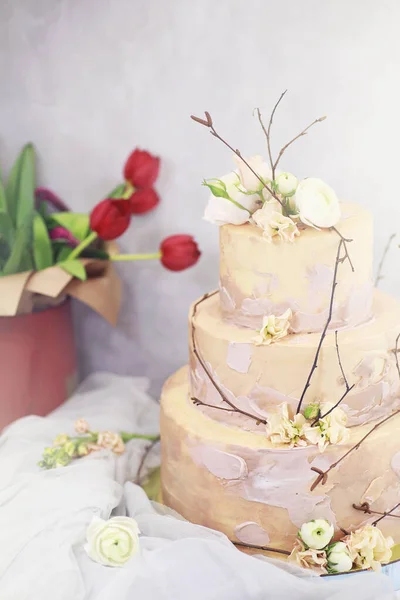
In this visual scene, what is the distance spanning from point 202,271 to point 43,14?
66 centimetres

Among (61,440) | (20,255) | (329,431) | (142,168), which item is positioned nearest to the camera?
(329,431)

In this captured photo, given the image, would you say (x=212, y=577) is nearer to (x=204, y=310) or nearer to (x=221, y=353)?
(x=221, y=353)

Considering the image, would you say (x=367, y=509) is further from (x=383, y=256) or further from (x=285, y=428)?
(x=383, y=256)

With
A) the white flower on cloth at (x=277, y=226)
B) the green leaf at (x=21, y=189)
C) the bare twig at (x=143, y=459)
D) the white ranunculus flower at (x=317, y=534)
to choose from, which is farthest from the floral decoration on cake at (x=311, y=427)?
the green leaf at (x=21, y=189)

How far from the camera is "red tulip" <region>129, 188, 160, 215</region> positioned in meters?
1.45

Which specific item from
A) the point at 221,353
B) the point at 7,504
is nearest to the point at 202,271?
the point at 221,353

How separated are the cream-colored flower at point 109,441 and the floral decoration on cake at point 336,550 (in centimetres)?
41

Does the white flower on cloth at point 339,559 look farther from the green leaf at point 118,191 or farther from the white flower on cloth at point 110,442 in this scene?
the green leaf at point 118,191

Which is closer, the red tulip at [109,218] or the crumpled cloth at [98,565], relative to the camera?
the crumpled cloth at [98,565]

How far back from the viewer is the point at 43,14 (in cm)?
148

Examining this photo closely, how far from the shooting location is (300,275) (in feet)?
3.18

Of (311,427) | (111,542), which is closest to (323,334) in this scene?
(311,427)

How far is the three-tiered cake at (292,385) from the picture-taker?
0.96m

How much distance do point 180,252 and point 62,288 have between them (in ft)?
0.82
